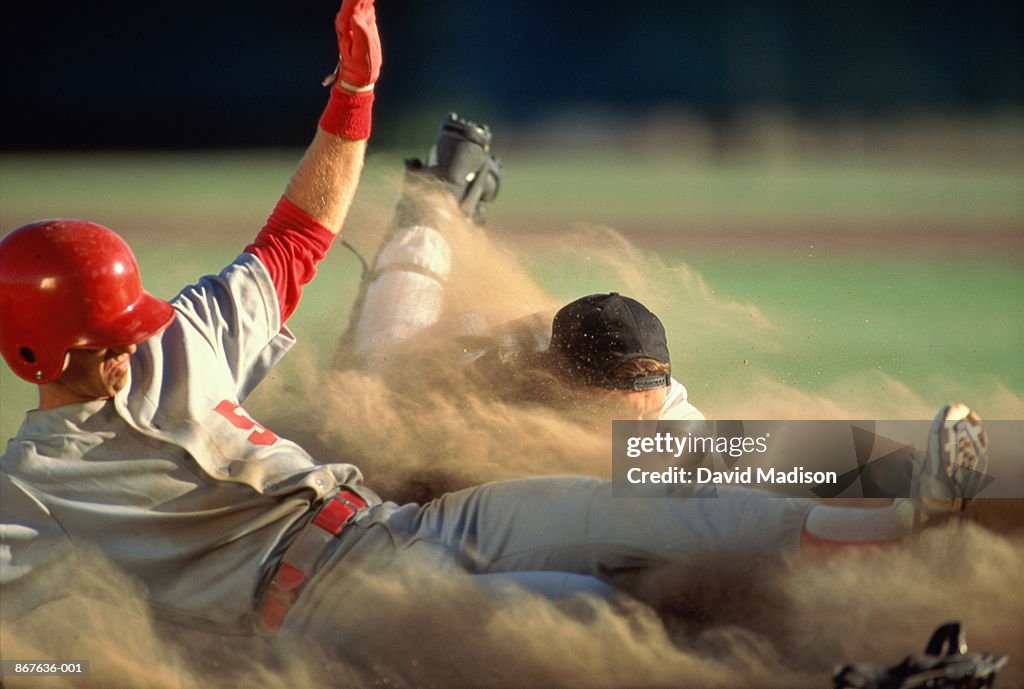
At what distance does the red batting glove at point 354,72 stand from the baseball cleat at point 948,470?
1.52 meters

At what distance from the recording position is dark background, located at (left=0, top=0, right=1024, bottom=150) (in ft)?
39.5

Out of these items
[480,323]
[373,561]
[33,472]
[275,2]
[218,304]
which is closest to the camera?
[33,472]

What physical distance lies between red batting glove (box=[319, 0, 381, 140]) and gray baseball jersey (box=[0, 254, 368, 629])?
2.15 ft

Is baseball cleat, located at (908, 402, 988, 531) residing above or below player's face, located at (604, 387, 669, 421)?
below

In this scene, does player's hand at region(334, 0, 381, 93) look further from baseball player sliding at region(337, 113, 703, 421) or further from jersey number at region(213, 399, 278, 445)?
jersey number at region(213, 399, 278, 445)

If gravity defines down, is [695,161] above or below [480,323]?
above

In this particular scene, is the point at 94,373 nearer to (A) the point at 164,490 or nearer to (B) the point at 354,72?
(A) the point at 164,490

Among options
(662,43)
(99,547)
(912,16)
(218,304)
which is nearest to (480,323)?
(218,304)

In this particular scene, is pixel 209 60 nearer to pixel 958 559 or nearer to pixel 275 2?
pixel 275 2

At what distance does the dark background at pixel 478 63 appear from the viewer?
39.5 feet

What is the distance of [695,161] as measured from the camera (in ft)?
41.6

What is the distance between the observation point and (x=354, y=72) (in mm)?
2830

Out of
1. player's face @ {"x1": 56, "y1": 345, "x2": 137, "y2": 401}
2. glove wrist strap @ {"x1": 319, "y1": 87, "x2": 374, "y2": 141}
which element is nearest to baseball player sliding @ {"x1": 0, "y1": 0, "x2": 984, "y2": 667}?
player's face @ {"x1": 56, "y1": 345, "x2": 137, "y2": 401}

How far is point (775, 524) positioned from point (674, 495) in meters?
0.21
